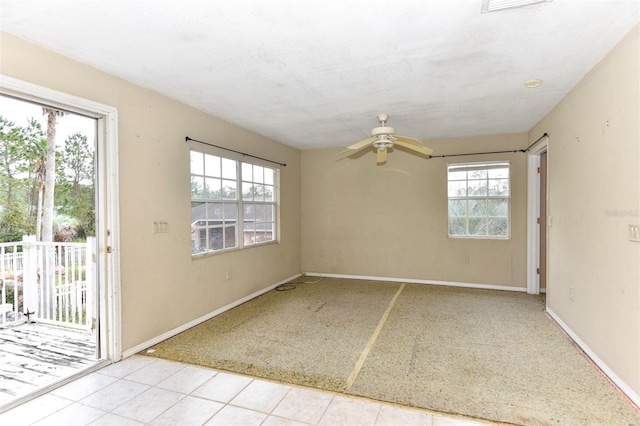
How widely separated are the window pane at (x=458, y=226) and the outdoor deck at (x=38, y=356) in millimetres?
5131

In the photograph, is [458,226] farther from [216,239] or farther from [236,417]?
[236,417]

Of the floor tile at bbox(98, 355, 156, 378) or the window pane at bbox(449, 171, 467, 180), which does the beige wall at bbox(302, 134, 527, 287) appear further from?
the floor tile at bbox(98, 355, 156, 378)

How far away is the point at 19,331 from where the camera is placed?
3602mm

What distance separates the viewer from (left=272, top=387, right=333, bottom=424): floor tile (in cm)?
202

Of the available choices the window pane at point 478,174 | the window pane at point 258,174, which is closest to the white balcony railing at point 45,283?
the window pane at point 258,174

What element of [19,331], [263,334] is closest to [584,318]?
[263,334]

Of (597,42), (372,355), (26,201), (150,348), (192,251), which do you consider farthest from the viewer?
(26,201)

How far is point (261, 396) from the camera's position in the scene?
2.26m

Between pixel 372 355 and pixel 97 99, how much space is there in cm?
328

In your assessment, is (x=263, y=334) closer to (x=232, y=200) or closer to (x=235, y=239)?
(x=235, y=239)

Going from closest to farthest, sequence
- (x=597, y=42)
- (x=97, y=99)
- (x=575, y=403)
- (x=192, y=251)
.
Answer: (x=575, y=403), (x=597, y=42), (x=97, y=99), (x=192, y=251)

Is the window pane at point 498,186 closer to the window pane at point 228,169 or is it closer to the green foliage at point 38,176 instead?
the window pane at point 228,169

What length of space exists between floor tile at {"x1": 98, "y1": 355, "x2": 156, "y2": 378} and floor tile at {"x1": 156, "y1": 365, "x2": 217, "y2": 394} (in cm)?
39

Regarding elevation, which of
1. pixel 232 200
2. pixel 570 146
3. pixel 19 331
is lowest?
pixel 19 331
